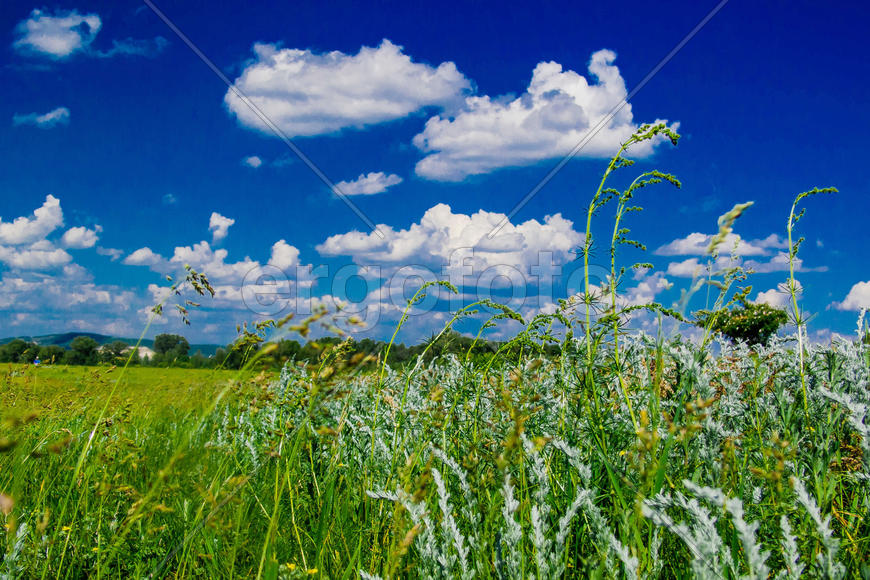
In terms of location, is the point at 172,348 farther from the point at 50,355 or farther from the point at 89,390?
the point at 50,355

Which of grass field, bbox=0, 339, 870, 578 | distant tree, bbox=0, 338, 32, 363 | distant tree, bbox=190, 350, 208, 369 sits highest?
distant tree, bbox=0, 338, 32, 363

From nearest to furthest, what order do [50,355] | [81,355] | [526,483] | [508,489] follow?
1. [508,489]
2. [526,483]
3. [50,355]
4. [81,355]

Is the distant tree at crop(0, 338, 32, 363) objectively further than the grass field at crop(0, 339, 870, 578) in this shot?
Yes

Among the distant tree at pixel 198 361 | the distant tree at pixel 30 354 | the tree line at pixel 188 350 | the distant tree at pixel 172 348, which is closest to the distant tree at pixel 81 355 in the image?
the tree line at pixel 188 350

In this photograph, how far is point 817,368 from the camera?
3617mm

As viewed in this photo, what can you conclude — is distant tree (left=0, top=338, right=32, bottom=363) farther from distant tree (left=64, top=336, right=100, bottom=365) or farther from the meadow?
the meadow

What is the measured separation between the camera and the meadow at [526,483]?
1874mm

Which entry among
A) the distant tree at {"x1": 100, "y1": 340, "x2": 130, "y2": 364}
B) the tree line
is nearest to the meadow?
the tree line

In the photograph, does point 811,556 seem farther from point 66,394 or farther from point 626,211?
point 66,394

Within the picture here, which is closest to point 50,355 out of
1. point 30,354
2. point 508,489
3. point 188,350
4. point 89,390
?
point 30,354

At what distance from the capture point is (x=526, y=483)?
10.0 ft

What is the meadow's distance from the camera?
187 centimetres

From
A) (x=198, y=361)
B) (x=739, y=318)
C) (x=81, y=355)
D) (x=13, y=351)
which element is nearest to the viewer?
(x=739, y=318)

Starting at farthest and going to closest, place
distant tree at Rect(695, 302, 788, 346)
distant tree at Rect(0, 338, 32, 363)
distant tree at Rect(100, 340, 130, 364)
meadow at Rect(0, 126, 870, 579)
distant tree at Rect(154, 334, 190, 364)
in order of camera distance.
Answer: distant tree at Rect(0, 338, 32, 363) → distant tree at Rect(100, 340, 130, 364) → distant tree at Rect(154, 334, 190, 364) → distant tree at Rect(695, 302, 788, 346) → meadow at Rect(0, 126, 870, 579)
